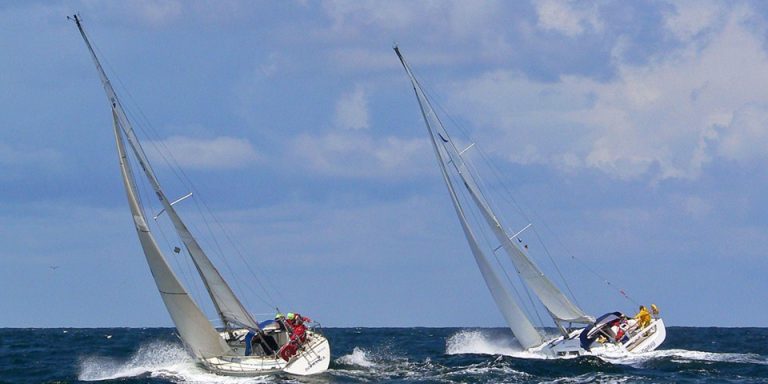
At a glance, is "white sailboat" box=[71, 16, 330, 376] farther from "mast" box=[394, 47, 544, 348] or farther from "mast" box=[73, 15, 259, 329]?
"mast" box=[394, 47, 544, 348]

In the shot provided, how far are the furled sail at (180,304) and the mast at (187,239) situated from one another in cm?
164

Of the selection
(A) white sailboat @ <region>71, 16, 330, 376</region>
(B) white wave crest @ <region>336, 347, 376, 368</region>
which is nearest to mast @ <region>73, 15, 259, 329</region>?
(A) white sailboat @ <region>71, 16, 330, 376</region>

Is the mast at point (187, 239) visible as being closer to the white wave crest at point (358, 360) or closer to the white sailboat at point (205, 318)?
the white sailboat at point (205, 318)

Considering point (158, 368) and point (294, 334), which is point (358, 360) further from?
point (158, 368)

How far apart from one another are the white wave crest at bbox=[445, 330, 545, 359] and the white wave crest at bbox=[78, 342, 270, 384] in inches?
504

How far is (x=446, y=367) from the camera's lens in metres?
47.1

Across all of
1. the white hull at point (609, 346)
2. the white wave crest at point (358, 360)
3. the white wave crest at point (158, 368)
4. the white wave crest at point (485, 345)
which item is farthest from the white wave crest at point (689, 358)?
the white wave crest at point (158, 368)

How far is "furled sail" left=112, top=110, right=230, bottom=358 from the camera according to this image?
4291cm

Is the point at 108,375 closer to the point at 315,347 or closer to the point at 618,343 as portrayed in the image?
the point at 315,347

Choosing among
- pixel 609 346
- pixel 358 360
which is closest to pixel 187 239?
pixel 358 360

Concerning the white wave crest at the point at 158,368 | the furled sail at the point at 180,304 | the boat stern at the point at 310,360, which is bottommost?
the white wave crest at the point at 158,368

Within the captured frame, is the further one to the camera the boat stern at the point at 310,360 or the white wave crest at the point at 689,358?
the white wave crest at the point at 689,358

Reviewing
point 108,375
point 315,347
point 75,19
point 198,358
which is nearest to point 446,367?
point 315,347

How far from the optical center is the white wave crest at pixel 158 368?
138 ft
